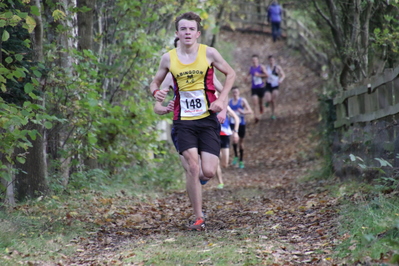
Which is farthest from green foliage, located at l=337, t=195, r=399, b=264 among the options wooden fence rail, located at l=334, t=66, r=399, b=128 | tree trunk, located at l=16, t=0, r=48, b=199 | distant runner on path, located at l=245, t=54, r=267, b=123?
distant runner on path, located at l=245, t=54, r=267, b=123

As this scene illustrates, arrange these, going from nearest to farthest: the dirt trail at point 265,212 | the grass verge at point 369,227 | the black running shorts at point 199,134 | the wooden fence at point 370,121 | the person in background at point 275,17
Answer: the grass verge at point 369,227 < the dirt trail at point 265,212 < the black running shorts at point 199,134 < the wooden fence at point 370,121 < the person in background at point 275,17

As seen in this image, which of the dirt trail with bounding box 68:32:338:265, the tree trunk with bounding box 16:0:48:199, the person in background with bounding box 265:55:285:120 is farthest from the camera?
the person in background with bounding box 265:55:285:120

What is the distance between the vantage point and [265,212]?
7.51 metres

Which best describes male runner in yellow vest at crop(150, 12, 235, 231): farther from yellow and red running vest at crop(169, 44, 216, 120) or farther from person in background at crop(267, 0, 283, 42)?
person in background at crop(267, 0, 283, 42)

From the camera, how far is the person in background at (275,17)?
101 ft

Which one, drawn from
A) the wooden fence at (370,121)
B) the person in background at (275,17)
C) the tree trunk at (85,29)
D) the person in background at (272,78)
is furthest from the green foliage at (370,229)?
the person in background at (275,17)

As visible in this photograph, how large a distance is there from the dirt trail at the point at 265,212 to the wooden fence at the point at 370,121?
80 cm

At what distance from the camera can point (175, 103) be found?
6379 millimetres

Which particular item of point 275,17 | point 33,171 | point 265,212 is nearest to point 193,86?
point 265,212

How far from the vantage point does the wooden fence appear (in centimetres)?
664

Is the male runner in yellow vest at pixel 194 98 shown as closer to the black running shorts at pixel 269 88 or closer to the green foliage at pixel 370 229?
the green foliage at pixel 370 229

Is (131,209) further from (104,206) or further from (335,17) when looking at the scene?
(335,17)

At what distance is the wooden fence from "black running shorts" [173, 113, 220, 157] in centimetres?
174

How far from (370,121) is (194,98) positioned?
9.10 feet
